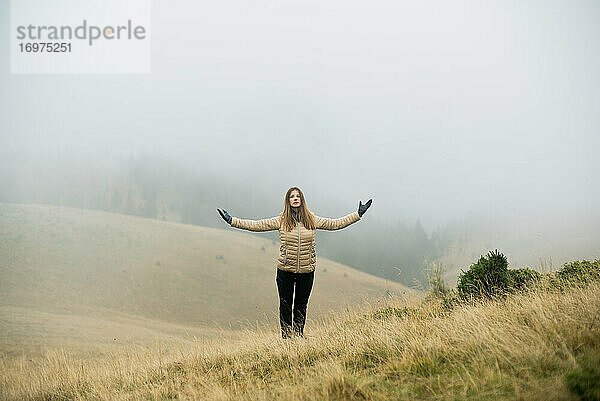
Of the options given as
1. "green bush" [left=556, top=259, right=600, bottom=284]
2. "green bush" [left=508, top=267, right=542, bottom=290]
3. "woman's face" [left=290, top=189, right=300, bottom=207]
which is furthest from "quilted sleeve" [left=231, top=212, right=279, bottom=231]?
"green bush" [left=556, top=259, right=600, bottom=284]

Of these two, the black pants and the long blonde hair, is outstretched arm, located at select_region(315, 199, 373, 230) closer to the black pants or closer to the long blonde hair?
the long blonde hair

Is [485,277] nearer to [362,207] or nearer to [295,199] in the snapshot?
[362,207]

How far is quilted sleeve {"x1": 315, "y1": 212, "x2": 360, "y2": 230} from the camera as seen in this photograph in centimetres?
858

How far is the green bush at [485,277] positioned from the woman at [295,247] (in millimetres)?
3778

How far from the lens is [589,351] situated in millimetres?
5137

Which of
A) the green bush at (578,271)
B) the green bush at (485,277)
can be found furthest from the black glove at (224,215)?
the green bush at (578,271)

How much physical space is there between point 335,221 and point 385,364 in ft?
10.3

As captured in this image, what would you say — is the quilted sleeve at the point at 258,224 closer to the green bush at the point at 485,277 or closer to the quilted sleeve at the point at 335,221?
the quilted sleeve at the point at 335,221

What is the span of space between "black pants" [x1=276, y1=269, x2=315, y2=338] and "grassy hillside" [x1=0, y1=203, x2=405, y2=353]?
23758 mm

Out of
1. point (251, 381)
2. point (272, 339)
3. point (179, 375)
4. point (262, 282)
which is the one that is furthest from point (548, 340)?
point (262, 282)

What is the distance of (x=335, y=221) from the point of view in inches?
340

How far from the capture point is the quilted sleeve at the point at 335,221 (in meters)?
8.58

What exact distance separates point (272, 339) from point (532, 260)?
850 cm

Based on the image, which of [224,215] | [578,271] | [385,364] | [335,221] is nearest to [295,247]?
[335,221]
